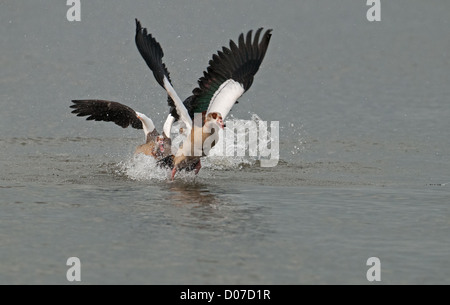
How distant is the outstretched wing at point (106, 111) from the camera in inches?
547

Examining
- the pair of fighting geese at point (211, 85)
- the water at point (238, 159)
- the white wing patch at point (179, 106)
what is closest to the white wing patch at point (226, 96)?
the pair of fighting geese at point (211, 85)

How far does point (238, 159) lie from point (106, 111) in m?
2.20

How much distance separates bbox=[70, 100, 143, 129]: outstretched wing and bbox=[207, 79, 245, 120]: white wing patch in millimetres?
2120

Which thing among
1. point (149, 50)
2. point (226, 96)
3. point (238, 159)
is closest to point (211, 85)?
point (226, 96)

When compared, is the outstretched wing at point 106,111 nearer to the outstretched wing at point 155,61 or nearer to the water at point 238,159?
the water at point 238,159

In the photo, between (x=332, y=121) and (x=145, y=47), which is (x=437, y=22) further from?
(x=145, y=47)

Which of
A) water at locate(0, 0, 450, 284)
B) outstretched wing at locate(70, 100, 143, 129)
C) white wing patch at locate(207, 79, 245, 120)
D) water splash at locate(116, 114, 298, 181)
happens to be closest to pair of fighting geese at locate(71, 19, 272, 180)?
white wing patch at locate(207, 79, 245, 120)

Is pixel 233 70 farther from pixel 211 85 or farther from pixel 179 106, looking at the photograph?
pixel 179 106

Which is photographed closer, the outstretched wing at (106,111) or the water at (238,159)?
the water at (238,159)

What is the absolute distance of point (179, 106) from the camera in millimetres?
12352

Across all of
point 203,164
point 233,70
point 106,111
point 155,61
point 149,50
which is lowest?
point 203,164

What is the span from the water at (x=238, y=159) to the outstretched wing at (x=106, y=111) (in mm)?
654

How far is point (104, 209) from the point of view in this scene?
416 inches

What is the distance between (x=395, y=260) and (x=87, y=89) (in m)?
13.5
